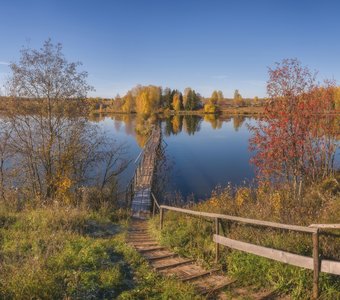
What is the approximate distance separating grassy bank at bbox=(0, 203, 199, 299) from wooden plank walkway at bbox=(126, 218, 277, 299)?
33 centimetres

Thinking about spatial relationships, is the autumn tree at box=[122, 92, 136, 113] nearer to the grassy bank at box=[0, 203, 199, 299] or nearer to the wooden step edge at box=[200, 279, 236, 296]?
the grassy bank at box=[0, 203, 199, 299]

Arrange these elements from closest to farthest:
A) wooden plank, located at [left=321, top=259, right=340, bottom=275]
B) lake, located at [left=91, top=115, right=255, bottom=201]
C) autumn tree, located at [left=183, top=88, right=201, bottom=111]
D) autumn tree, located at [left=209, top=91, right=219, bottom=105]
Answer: wooden plank, located at [left=321, top=259, right=340, bottom=275] < lake, located at [left=91, top=115, right=255, bottom=201] < autumn tree, located at [left=183, top=88, right=201, bottom=111] < autumn tree, located at [left=209, top=91, right=219, bottom=105]

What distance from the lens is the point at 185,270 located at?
7.71 metres

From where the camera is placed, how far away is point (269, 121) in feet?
44.9

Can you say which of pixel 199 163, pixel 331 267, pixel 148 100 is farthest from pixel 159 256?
pixel 148 100

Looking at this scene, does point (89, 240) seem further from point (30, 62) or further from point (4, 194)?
point (30, 62)

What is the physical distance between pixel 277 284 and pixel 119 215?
846 centimetres

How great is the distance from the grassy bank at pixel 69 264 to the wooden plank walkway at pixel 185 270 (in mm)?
328

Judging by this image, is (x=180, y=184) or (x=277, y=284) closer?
(x=277, y=284)

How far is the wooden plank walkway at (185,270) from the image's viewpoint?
6496 millimetres

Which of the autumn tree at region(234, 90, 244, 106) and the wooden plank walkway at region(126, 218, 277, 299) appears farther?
the autumn tree at region(234, 90, 244, 106)

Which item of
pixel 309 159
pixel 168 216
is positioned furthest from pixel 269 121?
pixel 168 216

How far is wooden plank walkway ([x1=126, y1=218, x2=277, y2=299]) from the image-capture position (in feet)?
21.3

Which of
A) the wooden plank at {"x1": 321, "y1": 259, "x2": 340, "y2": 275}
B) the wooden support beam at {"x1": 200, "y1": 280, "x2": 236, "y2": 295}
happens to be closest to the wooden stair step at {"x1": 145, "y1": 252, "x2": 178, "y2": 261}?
the wooden support beam at {"x1": 200, "y1": 280, "x2": 236, "y2": 295}
